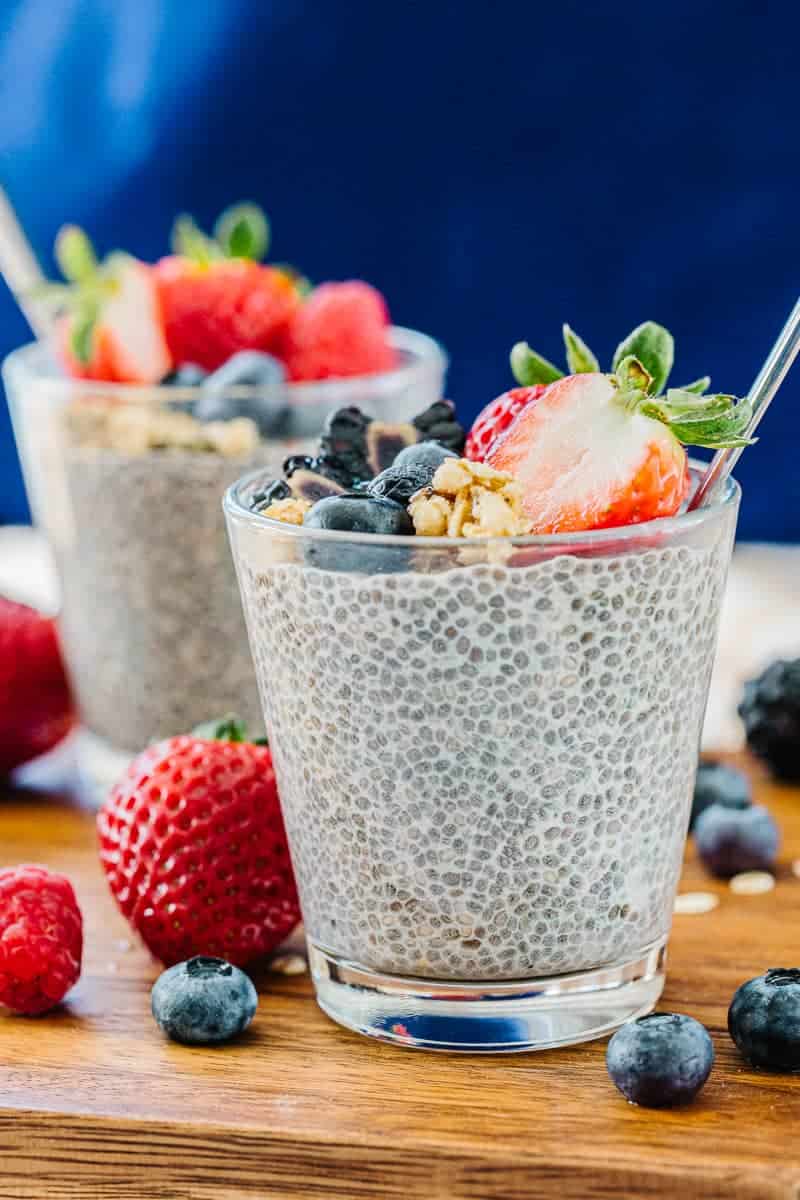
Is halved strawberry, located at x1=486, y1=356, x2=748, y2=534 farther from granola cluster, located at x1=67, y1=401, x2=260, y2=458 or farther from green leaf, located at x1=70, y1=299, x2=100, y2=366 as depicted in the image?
green leaf, located at x1=70, y1=299, x2=100, y2=366

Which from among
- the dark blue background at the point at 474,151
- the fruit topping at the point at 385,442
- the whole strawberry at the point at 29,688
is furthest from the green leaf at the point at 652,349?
the dark blue background at the point at 474,151

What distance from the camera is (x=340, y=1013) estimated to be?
0.90 metres

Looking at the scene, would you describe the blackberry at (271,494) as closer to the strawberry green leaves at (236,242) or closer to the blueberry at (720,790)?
the blueberry at (720,790)

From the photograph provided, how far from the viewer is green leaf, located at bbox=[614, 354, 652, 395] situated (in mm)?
812

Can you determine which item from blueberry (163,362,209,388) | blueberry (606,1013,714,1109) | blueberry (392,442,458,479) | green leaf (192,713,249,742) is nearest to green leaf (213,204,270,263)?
blueberry (163,362,209,388)

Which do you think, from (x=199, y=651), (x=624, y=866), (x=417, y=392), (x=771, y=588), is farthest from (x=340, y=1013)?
(x=771, y=588)

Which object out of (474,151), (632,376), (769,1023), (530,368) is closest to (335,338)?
(530,368)

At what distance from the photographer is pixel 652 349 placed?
86 cm

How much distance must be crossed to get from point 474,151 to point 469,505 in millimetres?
1649

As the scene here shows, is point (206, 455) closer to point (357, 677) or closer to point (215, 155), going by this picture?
point (357, 677)

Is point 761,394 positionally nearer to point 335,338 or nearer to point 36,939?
point 36,939

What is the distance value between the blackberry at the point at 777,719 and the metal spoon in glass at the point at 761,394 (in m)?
0.46

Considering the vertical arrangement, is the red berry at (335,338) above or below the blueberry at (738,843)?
above

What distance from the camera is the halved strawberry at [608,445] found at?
791 mm
